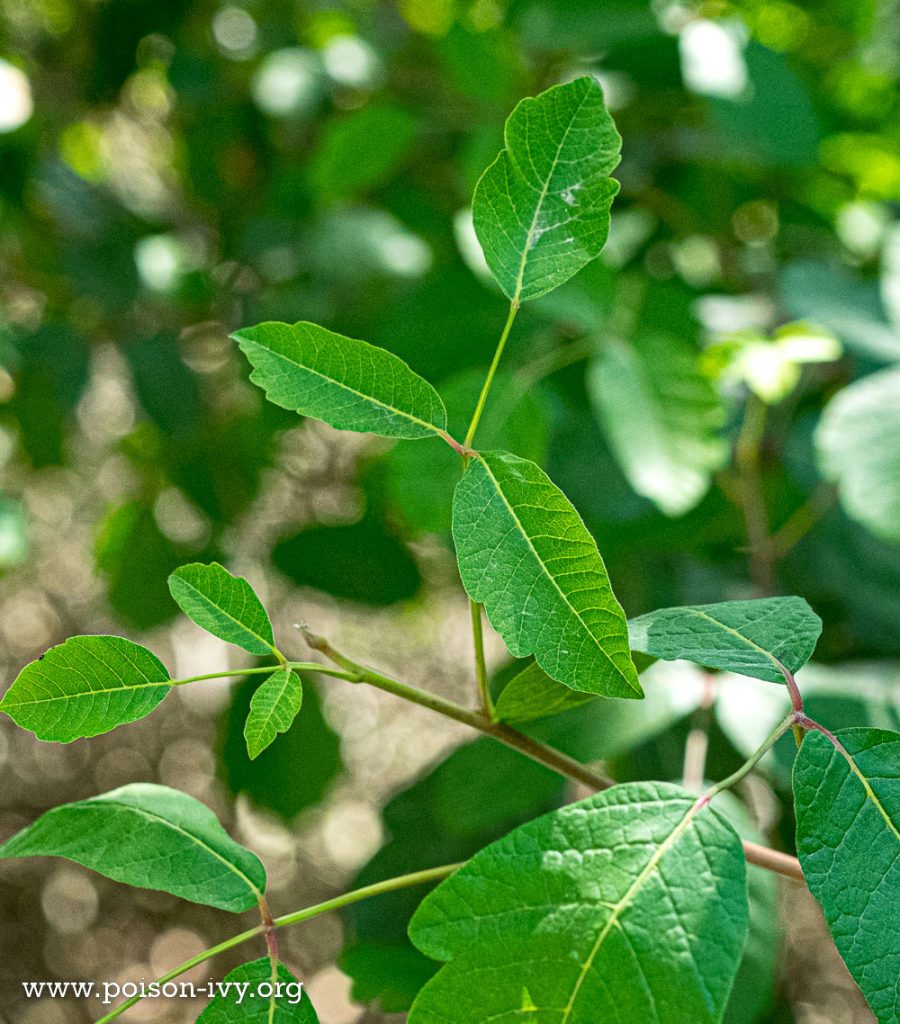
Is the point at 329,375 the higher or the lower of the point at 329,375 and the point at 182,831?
the higher

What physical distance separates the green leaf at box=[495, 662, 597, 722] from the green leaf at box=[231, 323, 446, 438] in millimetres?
105

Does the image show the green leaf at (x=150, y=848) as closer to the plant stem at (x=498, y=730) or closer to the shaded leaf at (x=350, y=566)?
the plant stem at (x=498, y=730)

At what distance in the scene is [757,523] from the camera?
32.4 inches

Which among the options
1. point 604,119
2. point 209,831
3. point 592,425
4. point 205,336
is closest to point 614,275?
point 592,425

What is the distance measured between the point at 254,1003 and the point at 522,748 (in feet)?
0.46

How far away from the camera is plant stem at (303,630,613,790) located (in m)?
0.36

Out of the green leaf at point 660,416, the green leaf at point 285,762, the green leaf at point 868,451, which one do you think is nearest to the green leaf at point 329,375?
the green leaf at point 660,416

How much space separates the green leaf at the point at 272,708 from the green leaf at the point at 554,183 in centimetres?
17

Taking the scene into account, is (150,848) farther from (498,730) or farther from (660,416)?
(660,416)

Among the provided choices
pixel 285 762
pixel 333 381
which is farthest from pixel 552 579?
pixel 285 762

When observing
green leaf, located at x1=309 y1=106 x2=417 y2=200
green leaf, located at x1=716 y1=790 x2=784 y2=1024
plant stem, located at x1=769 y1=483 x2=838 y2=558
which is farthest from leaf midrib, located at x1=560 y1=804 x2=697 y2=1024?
green leaf, located at x1=309 y1=106 x2=417 y2=200

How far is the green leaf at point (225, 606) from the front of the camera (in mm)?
353

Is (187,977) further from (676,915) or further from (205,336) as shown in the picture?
(676,915)

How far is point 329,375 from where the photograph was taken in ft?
1.16
